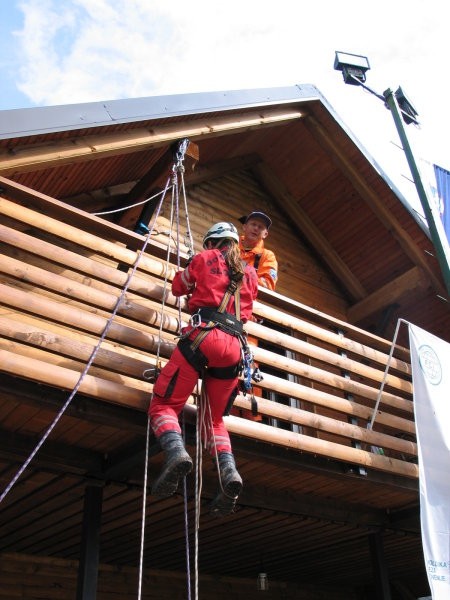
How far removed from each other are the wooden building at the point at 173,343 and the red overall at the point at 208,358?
31cm

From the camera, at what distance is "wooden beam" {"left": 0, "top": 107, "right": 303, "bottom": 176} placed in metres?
5.84

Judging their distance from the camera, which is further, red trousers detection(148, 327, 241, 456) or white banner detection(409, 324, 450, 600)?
white banner detection(409, 324, 450, 600)

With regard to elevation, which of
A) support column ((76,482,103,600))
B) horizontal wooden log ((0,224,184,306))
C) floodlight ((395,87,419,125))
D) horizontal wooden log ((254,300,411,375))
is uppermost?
floodlight ((395,87,419,125))

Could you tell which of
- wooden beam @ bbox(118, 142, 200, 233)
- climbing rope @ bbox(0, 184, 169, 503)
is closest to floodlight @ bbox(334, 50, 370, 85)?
wooden beam @ bbox(118, 142, 200, 233)

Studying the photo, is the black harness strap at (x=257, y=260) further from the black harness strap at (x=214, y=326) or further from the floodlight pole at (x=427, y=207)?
the floodlight pole at (x=427, y=207)

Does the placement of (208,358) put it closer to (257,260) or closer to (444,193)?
(257,260)

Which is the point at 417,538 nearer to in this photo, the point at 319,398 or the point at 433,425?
the point at 433,425

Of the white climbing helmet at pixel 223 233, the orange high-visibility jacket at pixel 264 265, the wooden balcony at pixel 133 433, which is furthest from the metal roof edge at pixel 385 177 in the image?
the white climbing helmet at pixel 223 233

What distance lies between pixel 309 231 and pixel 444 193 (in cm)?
236

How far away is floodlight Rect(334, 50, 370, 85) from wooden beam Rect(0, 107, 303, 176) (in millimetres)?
2495

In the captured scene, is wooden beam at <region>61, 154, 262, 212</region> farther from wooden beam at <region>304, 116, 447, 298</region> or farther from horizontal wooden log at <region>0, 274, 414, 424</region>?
horizontal wooden log at <region>0, 274, 414, 424</region>

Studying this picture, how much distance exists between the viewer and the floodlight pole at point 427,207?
8.55m

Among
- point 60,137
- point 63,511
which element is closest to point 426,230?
point 60,137

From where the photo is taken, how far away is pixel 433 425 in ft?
21.8
